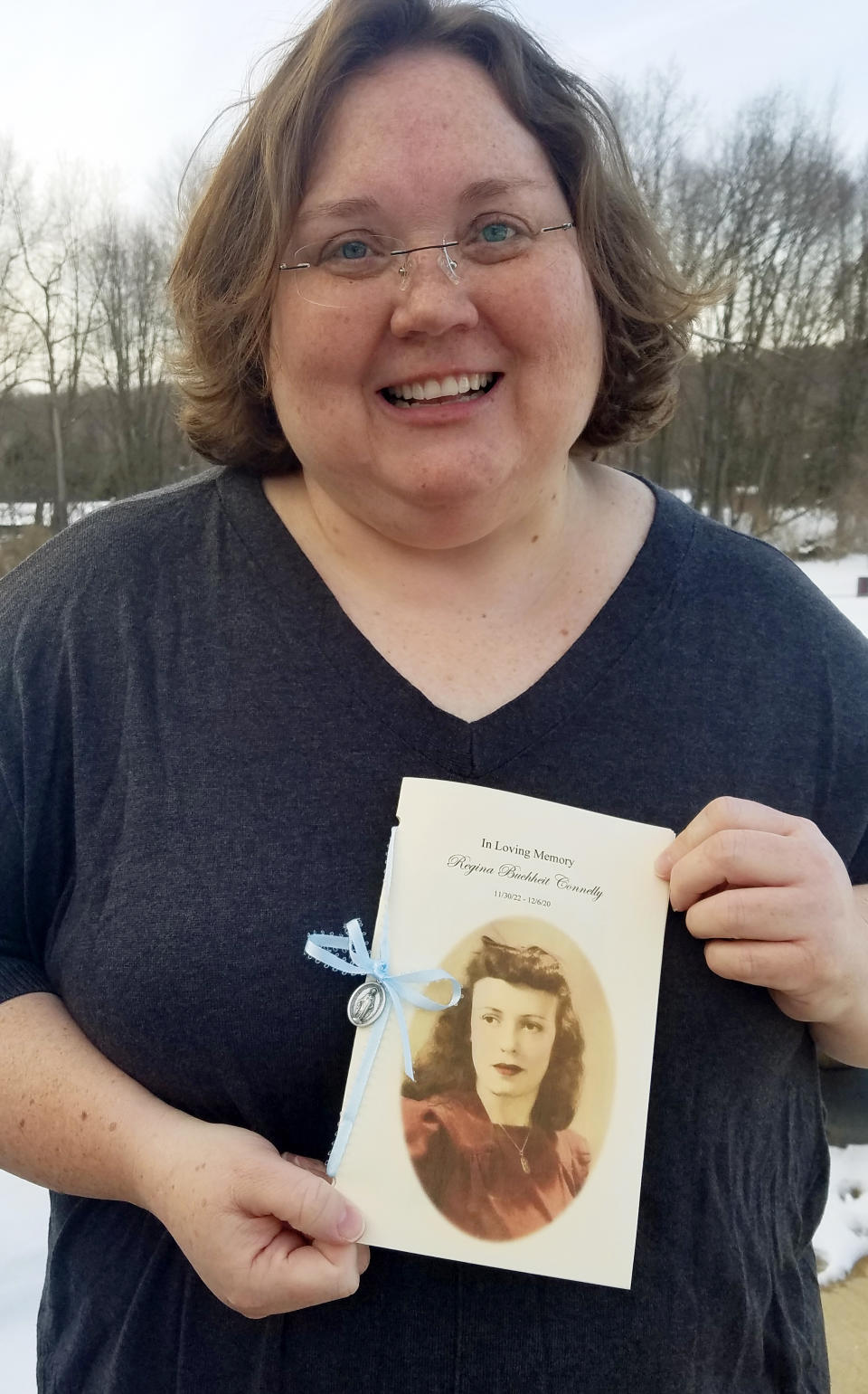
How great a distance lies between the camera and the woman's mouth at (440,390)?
1068 millimetres

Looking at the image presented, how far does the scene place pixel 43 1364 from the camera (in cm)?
114

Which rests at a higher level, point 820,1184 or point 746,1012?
point 746,1012

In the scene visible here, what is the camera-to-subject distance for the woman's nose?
3.34 ft

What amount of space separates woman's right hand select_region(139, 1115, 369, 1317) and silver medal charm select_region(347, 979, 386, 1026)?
0.15 m

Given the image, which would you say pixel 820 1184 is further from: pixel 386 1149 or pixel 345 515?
pixel 345 515

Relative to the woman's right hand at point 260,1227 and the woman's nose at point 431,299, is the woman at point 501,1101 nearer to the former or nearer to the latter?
the woman's right hand at point 260,1227

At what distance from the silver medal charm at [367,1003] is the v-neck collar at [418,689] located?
0.25 m

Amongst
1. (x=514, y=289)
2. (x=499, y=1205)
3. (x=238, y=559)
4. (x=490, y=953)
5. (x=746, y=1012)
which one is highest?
(x=514, y=289)

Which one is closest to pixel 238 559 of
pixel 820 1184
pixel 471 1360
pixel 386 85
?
pixel 386 85

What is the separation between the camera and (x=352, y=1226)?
0.85m

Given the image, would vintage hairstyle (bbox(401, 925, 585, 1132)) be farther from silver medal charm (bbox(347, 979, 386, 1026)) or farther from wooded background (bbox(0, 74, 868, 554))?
wooded background (bbox(0, 74, 868, 554))

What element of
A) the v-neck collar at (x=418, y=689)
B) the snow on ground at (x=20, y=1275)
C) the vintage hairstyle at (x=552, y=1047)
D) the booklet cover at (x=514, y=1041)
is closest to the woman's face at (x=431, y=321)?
the v-neck collar at (x=418, y=689)

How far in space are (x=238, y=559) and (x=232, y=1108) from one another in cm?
67

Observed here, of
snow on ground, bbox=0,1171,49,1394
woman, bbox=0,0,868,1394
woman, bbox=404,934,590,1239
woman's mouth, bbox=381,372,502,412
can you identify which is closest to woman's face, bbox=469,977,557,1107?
woman, bbox=404,934,590,1239
